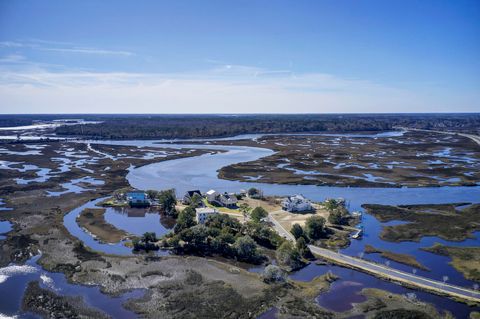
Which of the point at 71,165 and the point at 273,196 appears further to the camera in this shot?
the point at 71,165

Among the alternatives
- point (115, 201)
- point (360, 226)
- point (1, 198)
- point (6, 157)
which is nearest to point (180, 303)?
point (360, 226)

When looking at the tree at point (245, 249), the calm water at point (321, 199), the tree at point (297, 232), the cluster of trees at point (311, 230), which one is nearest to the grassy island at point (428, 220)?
the calm water at point (321, 199)

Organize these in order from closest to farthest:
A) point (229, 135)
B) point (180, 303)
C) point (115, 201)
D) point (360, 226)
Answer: point (180, 303) < point (360, 226) < point (115, 201) < point (229, 135)

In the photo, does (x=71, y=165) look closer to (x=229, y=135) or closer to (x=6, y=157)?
(x=6, y=157)

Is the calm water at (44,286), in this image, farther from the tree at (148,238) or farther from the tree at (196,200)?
the tree at (196,200)

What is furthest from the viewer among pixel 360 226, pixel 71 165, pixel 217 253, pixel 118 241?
pixel 71 165

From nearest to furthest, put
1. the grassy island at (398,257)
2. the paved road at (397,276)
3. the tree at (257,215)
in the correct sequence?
1. the paved road at (397,276)
2. the grassy island at (398,257)
3. the tree at (257,215)
